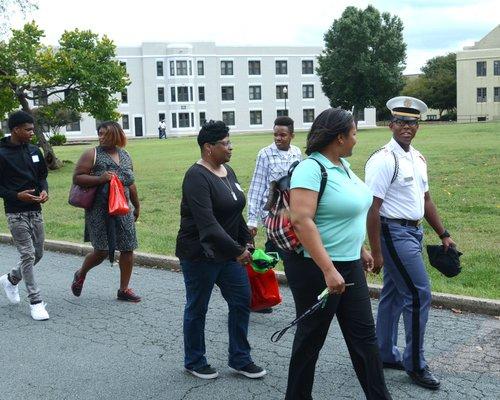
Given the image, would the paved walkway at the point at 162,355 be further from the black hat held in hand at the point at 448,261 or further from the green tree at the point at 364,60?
the green tree at the point at 364,60

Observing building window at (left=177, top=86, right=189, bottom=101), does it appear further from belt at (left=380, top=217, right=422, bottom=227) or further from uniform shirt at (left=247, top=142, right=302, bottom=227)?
belt at (left=380, top=217, right=422, bottom=227)

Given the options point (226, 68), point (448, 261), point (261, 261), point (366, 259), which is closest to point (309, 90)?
point (226, 68)

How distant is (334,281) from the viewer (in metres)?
3.44

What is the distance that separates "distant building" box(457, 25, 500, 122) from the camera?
79.8 meters

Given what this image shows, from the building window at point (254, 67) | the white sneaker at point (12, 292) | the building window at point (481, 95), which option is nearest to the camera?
the white sneaker at point (12, 292)

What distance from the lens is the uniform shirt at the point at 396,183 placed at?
434 cm

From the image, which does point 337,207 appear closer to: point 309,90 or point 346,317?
point 346,317

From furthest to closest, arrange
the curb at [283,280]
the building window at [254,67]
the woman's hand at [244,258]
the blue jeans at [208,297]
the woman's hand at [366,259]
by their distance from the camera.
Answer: the building window at [254,67] → the curb at [283,280] → the blue jeans at [208,297] → the woman's hand at [244,258] → the woman's hand at [366,259]

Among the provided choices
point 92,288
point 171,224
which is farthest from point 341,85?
point 92,288

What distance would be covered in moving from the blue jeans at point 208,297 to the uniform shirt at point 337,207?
1.10 meters

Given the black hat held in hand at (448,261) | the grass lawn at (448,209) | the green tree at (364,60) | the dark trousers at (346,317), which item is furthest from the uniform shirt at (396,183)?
the green tree at (364,60)

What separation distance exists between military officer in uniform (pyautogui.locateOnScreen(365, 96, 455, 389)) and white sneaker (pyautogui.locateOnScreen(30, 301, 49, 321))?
3503 millimetres

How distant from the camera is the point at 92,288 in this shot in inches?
297

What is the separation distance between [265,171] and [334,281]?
3.37m
